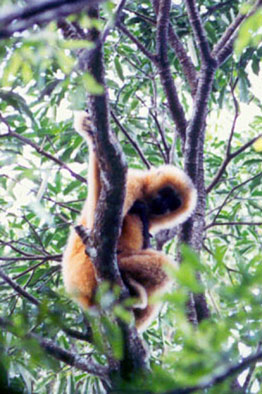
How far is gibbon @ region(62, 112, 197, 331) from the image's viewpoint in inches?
129

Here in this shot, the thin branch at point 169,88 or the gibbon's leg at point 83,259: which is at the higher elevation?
the thin branch at point 169,88

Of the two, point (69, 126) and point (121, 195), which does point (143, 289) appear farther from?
point (69, 126)

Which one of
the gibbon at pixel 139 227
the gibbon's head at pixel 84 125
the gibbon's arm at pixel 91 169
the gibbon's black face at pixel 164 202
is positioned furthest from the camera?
the gibbon's black face at pixel 164 202

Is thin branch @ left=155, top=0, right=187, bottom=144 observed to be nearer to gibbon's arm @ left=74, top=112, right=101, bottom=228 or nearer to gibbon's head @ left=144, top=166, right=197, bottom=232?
gibbon's head @ left=144, top=166, right=197, bottom=232

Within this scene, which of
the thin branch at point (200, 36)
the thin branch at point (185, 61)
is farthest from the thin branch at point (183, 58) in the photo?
the thin branch at point (200, 36)

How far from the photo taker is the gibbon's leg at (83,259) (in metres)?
3.10

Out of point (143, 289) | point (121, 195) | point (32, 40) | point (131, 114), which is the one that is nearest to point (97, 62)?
point (121, 195)

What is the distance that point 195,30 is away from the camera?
383 centimetres

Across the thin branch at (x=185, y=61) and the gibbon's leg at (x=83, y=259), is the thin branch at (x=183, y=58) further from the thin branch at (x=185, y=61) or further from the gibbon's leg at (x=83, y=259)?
the gibbon's leg at (x=83, y=259)

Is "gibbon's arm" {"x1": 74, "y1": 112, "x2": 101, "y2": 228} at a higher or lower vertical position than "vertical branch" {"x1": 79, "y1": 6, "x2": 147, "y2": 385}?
higher

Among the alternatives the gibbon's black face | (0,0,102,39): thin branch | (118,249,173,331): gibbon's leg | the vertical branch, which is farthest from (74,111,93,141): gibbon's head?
(0,0,102,39): thin branch

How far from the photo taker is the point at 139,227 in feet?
13.1

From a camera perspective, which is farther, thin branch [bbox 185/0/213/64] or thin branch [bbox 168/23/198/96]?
thin branch [bbox 168/23/198/96]

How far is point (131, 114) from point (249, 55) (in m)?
1.22
